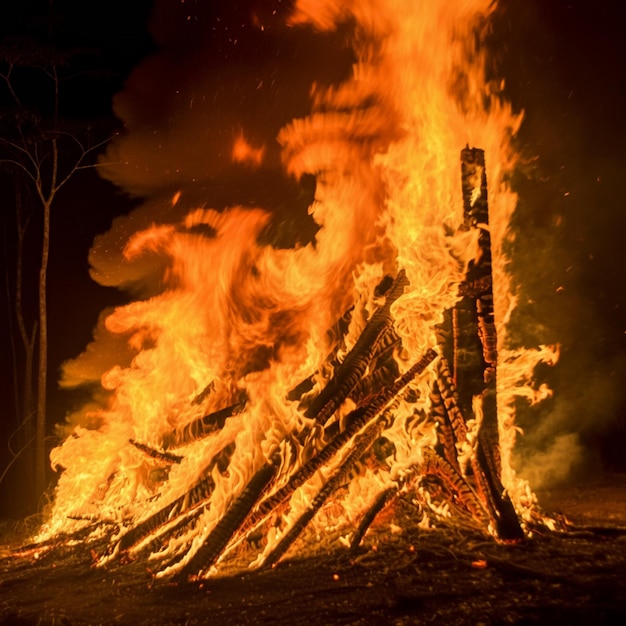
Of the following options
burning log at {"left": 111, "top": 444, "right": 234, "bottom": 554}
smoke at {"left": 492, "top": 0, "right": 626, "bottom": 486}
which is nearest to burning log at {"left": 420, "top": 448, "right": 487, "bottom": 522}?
burning log at {"left": 111, "top": 444, "right": 234, "bottom": 554}

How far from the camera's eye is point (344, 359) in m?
5.60

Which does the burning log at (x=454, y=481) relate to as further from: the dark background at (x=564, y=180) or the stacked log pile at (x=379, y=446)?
the dark background at (x=564, y=180)

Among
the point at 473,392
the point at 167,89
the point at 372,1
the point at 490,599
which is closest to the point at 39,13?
the point at 167,89

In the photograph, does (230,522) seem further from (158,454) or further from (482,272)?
(482,272)

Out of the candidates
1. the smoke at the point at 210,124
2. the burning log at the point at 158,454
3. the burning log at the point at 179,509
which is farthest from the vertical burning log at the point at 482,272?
the burning log at the point at 158,454

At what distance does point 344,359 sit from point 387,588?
2029mm

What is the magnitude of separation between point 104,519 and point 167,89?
557 cm

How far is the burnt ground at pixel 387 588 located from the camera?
363cm

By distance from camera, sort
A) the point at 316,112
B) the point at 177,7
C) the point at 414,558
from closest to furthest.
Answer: the point at 414,558
the point at 316,112
the point at 177,7

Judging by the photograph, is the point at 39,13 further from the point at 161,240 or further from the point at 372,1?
the point at 372,1

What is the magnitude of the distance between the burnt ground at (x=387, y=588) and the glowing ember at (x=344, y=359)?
0.26 meters

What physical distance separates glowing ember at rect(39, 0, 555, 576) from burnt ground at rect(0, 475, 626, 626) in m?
0.26

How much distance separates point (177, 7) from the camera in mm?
8414

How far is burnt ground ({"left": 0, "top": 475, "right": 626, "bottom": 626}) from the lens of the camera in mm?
3635
